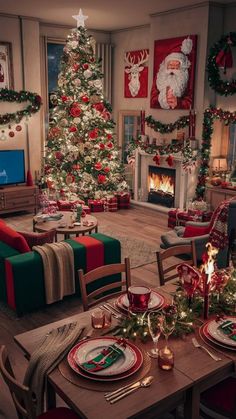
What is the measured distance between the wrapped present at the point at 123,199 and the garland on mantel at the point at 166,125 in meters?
1.56

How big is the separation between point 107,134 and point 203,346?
6.92 metres

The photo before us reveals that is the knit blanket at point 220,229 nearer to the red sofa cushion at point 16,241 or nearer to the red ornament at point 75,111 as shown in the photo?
the red sofa cushion at point 16,241

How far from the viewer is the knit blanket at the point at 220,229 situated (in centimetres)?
535

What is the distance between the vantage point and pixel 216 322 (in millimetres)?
2551

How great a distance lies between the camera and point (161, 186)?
9.27 meters

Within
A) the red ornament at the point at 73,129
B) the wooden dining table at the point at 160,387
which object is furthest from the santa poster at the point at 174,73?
the wooden dining table at the point at 160,387

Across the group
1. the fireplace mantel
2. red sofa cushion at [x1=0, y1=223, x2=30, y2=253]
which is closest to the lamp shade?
the fireplace mantel

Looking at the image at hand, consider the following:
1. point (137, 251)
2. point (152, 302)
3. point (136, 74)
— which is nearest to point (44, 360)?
point (152, 302)

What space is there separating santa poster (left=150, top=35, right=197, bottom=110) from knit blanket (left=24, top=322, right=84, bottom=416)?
6.56 m

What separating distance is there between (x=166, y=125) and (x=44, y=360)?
7.05m

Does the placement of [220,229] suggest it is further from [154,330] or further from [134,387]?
[134,387]

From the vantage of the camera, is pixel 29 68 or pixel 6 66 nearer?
pixel 6 66

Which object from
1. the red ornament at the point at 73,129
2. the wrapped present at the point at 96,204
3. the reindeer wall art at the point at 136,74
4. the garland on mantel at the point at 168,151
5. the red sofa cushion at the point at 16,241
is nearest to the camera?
the red sofa cushion at the point at 16,241

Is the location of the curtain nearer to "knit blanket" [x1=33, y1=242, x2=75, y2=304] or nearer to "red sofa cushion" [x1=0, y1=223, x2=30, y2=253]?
"red sofa cushion" [x1=0, y1=223, x2=30, y2=253]
